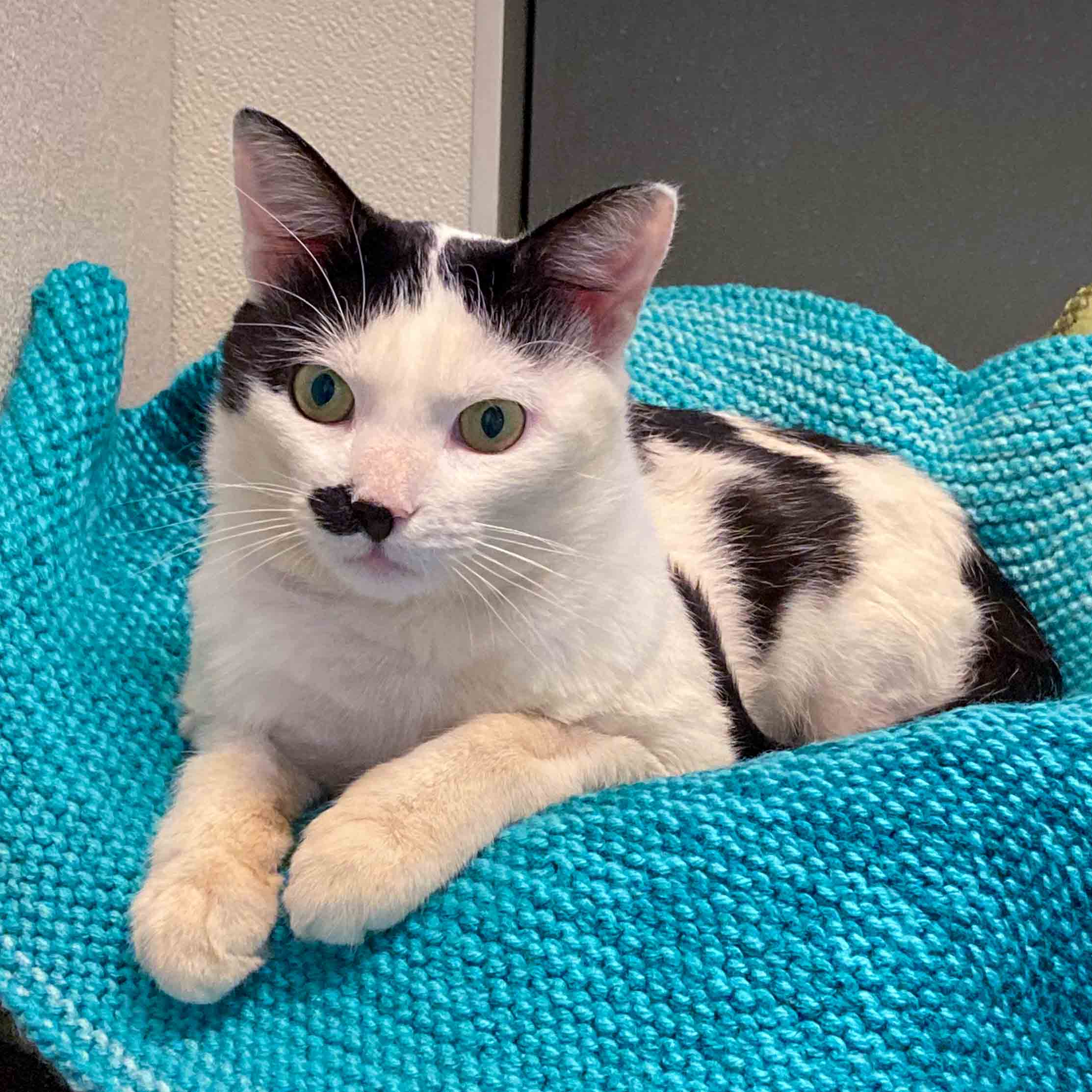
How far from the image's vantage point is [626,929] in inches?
31.2

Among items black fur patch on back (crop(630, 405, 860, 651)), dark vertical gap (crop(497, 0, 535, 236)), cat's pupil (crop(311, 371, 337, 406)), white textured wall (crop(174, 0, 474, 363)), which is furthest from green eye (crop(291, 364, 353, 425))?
dark vertical gap (crop(497, 0, 535, 236))

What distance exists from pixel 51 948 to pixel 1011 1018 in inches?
29.5

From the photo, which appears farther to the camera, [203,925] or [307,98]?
[307,98]

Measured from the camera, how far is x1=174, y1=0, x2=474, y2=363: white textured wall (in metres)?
1.67

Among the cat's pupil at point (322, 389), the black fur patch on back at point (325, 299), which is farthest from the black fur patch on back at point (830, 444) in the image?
the cat's pupil at point (322, 389)

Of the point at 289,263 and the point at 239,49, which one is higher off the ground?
the point at 239,49

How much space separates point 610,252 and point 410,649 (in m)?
0.37

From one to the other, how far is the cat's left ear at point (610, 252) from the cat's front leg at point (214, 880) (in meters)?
0.49

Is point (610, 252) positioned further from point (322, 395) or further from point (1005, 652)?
point (1005, 652)

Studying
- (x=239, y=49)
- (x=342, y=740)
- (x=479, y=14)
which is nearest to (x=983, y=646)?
(x=342, y=740)

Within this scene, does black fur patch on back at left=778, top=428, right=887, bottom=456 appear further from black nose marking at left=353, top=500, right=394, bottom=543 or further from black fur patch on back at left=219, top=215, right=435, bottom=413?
black nose marking at left=353, top=500, right=394, bottom=543

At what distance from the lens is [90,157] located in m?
1.27

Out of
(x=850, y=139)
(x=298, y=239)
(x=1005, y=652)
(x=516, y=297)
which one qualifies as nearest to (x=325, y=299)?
(x=298, y=239)

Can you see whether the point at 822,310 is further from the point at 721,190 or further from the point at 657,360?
the point at 721,190
